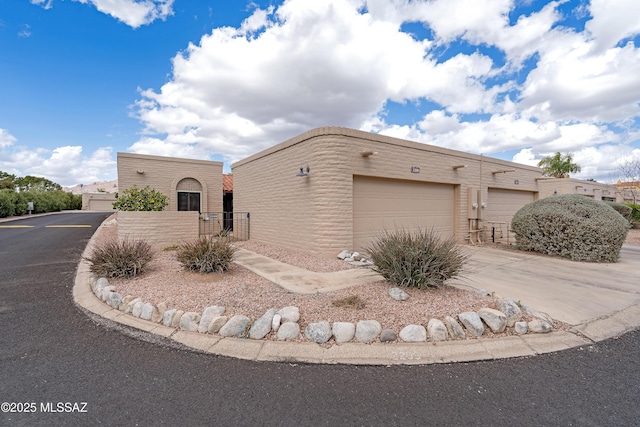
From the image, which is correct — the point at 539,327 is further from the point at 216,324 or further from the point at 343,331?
the point at 216,324

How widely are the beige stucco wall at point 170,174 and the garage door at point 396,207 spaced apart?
378 inches

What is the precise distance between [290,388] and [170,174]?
46.2ft

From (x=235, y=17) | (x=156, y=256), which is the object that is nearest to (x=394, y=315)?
(x=156, y=256)

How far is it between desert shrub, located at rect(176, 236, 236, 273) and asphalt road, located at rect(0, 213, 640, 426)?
209 cm

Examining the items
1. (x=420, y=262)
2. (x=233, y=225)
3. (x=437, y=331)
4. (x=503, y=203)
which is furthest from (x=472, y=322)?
(x=503, y=203)

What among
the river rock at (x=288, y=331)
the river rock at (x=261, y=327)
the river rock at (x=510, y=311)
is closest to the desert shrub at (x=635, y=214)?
the river rock at (x=510, y=311)

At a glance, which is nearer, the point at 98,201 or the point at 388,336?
the point at 388,336

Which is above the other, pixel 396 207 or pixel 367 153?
pixel 367 153

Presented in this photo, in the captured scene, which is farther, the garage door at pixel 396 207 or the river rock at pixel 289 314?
the garage door at pixel 396 207

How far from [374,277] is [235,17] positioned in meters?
9.36

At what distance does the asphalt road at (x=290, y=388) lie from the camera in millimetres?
2312

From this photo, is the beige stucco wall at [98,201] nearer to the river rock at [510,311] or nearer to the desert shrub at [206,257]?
the desert shrub at [206,257]

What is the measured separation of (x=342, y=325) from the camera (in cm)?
360

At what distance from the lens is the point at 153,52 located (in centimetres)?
1099
